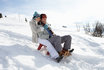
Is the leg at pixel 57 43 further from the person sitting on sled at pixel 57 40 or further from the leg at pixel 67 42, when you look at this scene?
the leg at pixel 67 42

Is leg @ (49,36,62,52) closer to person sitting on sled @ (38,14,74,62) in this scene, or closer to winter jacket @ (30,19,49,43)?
person sitting on sled @ (38,14,74,62)

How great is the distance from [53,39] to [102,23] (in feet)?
53.2

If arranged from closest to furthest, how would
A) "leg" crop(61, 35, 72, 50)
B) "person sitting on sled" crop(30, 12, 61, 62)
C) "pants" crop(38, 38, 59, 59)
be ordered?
"pants" crop(38, 38, 59, 59) < "person sitting on sled" crop(30, 12, 61, 62) < "leg" crop(61, 35, 72, 50)

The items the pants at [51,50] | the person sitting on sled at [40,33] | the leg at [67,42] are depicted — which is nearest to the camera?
the pants at [51,50]

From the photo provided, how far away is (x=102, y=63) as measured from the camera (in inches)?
161

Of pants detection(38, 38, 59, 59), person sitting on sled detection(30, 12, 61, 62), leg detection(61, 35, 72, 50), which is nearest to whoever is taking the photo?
pants detection(38, 38, 59, 59)

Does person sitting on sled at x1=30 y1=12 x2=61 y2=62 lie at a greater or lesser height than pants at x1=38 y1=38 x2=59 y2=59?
greater

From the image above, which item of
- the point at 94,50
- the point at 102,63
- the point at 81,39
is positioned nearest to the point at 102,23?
the point at 81,39

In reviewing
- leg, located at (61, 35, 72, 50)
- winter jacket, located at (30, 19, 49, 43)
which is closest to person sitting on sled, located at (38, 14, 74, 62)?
leg, located at (61, 35, 72, 50)

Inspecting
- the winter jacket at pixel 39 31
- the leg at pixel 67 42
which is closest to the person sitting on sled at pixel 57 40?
the leg at pixel 67 42

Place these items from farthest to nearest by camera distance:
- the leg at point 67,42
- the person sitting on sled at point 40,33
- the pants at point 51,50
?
the leg at point 67,42 → the person sitting on sled at point 40,33 → the pants at point 51,50

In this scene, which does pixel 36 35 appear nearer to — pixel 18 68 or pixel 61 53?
pixel 61 53

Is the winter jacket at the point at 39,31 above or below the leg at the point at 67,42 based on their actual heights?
above

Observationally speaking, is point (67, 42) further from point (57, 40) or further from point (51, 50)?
point (51, 50)
